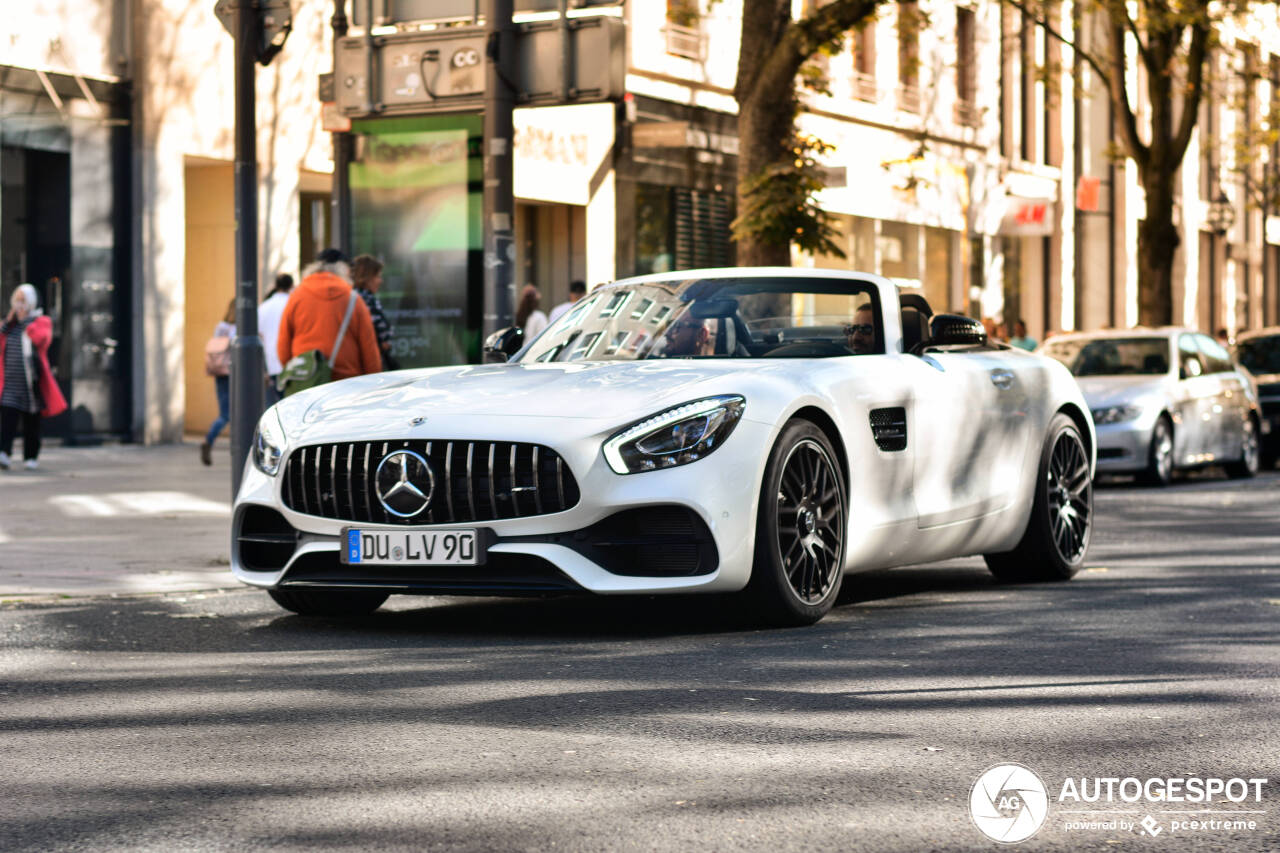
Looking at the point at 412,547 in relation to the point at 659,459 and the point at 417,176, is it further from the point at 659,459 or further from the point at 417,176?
the point at 417,176

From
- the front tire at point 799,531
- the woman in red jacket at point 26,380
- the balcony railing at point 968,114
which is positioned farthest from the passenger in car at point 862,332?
the balcony railing at point 968,114

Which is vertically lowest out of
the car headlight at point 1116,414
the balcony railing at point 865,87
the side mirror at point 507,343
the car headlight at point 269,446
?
the car headlight at point 1116,414

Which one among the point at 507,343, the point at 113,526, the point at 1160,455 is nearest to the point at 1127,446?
the point at 1160,455

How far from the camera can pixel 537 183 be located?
26.3m

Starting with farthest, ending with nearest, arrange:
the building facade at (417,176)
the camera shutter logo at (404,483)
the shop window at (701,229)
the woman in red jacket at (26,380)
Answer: the shop window at (701,229)
the building facade at (417,176)
the woman in red jacket at (26,380)
the camera shutter logo at (404,483)

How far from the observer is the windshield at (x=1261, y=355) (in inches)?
924

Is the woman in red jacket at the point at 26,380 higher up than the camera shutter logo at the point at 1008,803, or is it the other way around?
the woman in red jacket at the point at 26,380

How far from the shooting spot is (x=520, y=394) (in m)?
7.66

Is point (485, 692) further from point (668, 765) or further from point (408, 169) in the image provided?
point (408, 169)

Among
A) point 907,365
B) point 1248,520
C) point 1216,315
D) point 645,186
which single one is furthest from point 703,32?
point 1216,315

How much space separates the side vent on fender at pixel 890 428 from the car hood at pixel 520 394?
65cm

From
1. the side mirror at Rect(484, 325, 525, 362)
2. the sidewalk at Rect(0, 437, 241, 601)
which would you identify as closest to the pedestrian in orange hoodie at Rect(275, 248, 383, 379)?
the sidewalk at Rect(0, 437, 241, 601)

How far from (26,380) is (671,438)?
41.0ft

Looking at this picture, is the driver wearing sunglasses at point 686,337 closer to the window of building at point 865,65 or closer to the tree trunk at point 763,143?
the tree trunk at point 763,143
